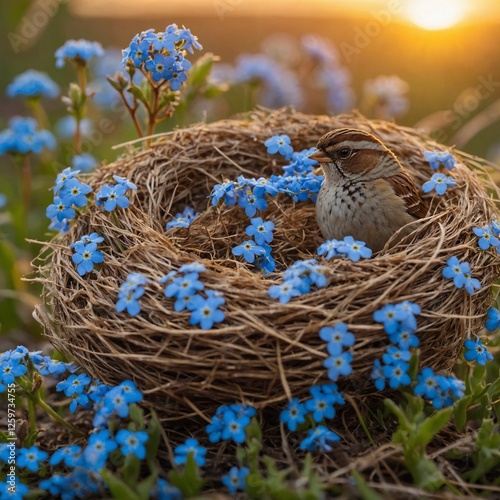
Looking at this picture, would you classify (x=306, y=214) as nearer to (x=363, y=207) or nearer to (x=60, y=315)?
(x=363, y=207)

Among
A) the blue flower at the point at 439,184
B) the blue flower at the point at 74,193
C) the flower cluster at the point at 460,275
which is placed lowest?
the flower cluster at the point at 460,275

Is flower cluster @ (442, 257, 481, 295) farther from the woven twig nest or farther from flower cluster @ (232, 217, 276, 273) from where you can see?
flower cluster @ (232, 217, 276, 273)

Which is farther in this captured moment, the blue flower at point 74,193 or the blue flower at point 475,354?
the blue flower at point 74,193

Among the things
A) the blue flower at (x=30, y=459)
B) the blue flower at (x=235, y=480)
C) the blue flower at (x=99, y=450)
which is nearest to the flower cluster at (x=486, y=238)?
the blue flower at (x=235, y=480)

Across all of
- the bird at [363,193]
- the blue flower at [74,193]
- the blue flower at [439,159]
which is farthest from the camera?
the blue flower at [439,159]

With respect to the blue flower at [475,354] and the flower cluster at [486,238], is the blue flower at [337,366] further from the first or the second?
the flower cluster at [486,238]

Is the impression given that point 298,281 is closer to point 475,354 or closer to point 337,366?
point 337,366

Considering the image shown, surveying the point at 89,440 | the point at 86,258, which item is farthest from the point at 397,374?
the point at 86,258
